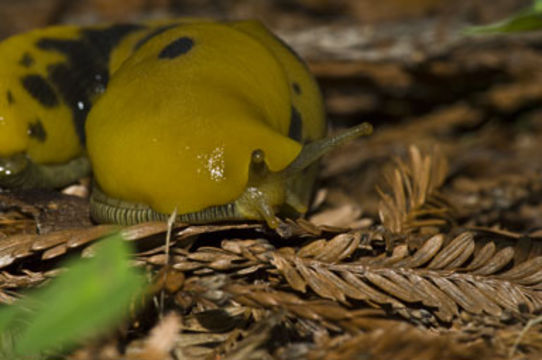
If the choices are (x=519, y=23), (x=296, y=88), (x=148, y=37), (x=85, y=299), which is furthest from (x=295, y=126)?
(x=85, y=299)

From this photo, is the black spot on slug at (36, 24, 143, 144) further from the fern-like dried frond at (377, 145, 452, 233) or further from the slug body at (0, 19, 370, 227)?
the fern-like dried frond at (377, 145, 452, 233)

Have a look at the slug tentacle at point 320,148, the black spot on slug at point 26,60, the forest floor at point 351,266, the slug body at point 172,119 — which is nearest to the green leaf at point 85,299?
the forest floor at point 351,266

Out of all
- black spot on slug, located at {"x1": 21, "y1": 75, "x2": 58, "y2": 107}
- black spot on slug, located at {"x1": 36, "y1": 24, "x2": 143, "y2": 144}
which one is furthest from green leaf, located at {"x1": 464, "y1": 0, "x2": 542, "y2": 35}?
black spot on slug, located at {"x1": 21, "y1": 75, "x2": 58, "y2": 107}

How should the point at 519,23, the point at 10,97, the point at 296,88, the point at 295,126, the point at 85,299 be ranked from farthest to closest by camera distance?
the point at 296,88 → the point at 295,126 → the point at 10,97 → the point at 519,23 → the point at 85,299

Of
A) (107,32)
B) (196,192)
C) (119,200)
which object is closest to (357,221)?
(196,192)

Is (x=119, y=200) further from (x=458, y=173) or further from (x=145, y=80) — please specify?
(x=458, y=173)

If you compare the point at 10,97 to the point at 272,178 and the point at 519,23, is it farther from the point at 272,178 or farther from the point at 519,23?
the point at 519,23

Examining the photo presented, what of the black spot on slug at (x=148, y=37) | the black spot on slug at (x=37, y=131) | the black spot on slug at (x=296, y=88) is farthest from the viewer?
the black spot on slug at (x=148, y=37)

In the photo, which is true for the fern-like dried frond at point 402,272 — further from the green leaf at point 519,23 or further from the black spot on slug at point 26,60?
the black spot on slug at point 26,60
